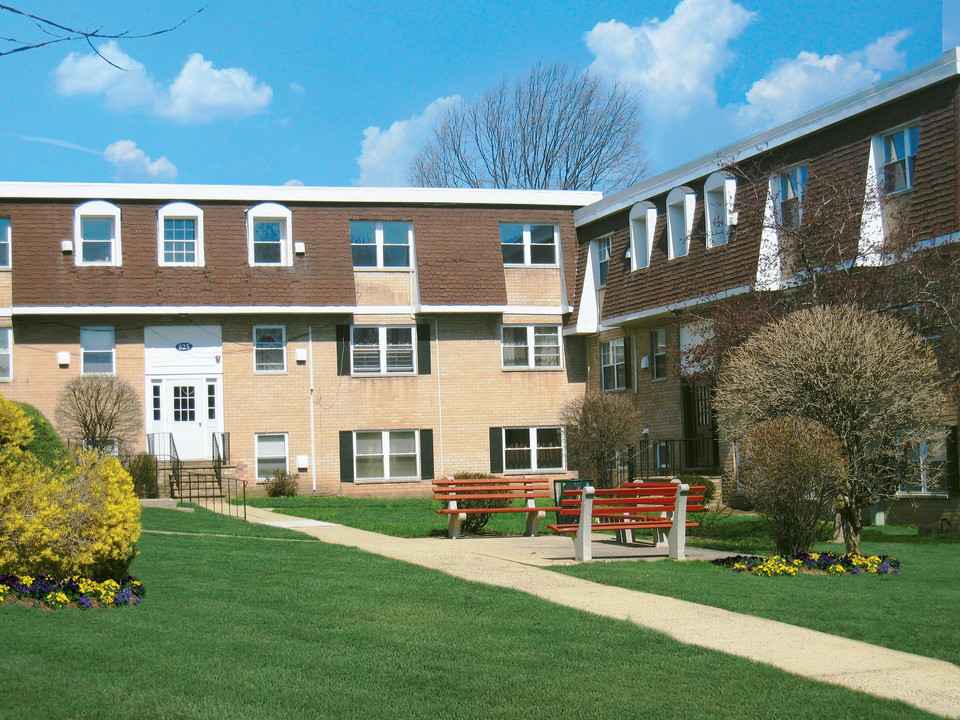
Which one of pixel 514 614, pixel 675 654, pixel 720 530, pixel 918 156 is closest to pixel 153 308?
pixel 720 530

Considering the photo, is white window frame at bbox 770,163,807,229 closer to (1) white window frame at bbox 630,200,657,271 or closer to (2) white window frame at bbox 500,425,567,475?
(1) white window frame at bbox 630,200,657,271

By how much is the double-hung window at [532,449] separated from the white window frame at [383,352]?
3.45 meters

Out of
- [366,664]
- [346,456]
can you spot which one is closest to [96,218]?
[346,456]

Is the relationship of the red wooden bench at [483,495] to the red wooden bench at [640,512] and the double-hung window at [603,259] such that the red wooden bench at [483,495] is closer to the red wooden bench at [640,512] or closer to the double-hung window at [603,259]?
the red wooden bench at [640,512]

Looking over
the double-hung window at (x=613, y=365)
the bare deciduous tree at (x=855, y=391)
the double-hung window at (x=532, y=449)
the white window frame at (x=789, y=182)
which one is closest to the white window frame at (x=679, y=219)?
the white window frame at (x=789, y=182)

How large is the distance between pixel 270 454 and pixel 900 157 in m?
18.0

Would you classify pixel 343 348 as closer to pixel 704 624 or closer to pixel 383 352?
pixel 383 352

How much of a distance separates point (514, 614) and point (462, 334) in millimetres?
22063

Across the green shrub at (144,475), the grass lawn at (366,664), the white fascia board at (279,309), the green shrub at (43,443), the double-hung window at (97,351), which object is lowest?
the grass lawn at (366,664)

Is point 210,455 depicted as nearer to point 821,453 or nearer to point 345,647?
point 821,453

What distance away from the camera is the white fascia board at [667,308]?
22.4 m

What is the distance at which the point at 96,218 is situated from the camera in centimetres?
2853

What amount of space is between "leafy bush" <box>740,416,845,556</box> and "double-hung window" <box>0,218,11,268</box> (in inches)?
888

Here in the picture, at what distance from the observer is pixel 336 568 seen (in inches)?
460
